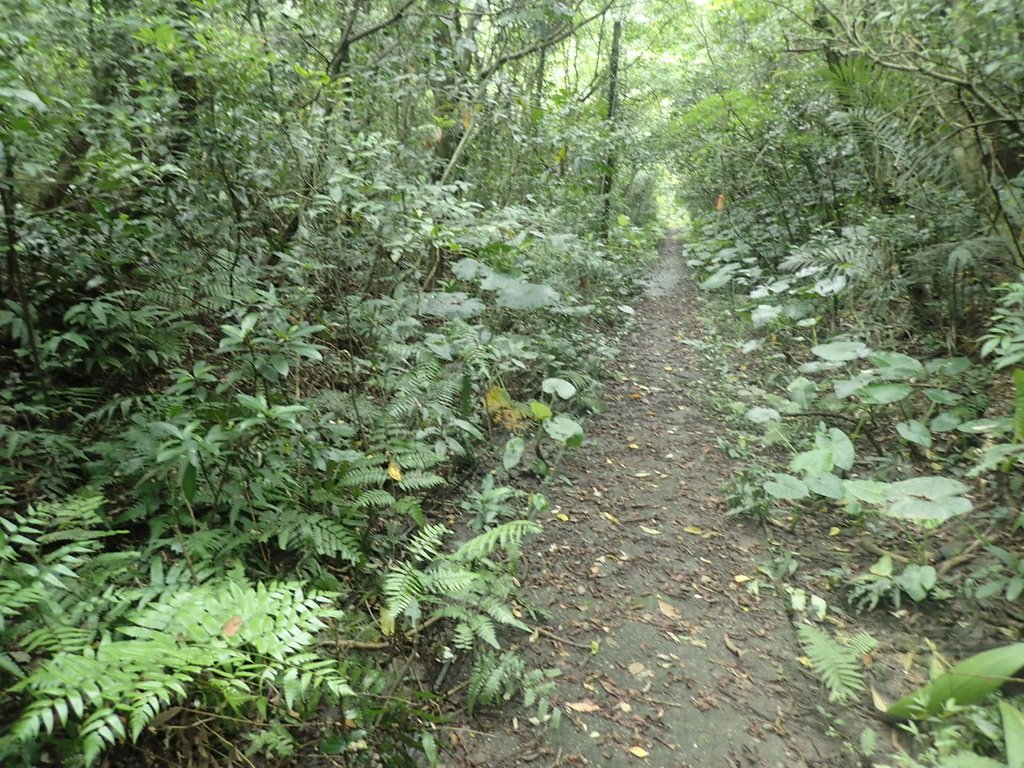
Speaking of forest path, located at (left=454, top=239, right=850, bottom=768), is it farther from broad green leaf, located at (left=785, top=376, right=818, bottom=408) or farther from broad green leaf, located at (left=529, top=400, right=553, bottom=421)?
broad green leaf, located at (left=785, top=376, right=818, bottom=408)

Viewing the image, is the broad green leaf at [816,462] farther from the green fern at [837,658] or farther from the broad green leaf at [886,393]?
the green fern at [837,658]

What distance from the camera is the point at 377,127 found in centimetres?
615

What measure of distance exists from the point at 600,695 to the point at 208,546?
195cm

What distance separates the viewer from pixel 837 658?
277 cm

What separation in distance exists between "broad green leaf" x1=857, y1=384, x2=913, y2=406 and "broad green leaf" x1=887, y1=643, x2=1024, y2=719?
6.05 ft

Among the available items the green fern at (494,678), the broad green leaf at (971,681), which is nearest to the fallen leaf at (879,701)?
the broad green leaf at (971,681)

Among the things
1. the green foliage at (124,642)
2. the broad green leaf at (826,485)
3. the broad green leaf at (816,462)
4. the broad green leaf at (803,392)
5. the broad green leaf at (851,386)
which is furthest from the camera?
the broad green leaf at (803,392)

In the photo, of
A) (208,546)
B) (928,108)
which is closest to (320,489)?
(208,546)

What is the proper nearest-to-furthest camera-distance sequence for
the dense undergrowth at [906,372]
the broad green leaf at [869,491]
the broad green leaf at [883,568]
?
the dense undergrowth at [906,372], the broad green leaf at [869,491], the broad green leaf at [883,568]

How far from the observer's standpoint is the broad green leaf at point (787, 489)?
354 cm

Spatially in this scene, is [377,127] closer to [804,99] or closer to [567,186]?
[567,186]

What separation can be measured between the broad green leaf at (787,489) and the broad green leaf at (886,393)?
34.2 inches

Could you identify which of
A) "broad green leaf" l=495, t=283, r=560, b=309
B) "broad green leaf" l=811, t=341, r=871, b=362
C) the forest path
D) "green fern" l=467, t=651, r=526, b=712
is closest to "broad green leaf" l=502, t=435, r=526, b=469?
the forest path

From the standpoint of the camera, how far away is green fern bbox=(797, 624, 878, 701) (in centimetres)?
269
